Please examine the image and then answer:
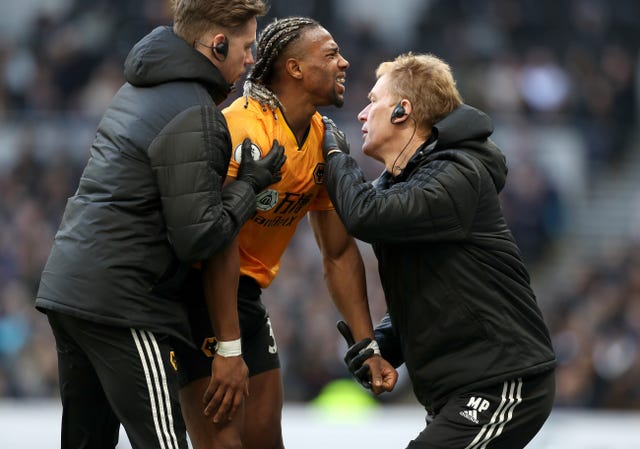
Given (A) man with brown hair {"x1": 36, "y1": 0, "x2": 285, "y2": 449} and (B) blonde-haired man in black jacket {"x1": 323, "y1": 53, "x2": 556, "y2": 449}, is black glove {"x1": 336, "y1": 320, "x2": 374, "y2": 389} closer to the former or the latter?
(B) blonde-haired man in black jacket {"x1": 323, "y1": 53, "x2": 556, "y2": 449}

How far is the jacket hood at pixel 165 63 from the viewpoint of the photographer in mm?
4406

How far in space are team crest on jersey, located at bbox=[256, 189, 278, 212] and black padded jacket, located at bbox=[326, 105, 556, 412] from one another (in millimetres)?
245

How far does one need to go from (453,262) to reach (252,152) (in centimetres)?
87

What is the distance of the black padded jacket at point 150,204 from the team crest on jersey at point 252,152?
21 centimetres

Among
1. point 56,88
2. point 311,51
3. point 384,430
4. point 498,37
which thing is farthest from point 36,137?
point 311,51

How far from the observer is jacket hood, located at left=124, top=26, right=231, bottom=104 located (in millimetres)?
4406

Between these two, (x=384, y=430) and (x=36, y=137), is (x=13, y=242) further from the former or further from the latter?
(x=384, y=430)

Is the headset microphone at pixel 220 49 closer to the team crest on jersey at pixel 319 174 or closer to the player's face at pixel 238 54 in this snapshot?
the player's face at pixel 238 54

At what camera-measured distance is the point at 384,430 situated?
7.15m

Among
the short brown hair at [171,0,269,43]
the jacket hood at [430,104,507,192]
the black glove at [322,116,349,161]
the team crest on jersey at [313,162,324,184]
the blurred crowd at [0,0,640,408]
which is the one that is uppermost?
the short brown hair at [171,0,269,43]

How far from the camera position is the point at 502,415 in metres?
4.55

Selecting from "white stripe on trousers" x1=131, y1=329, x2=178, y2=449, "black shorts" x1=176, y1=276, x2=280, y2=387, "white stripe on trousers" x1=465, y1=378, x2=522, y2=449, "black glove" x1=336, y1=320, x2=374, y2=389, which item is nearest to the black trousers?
"white stripe on trousers" x1=131, y1=329, x2=178, y2=449

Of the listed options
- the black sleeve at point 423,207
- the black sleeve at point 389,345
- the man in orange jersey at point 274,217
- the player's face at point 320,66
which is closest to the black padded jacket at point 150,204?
the man in orange jersey at point 274,217

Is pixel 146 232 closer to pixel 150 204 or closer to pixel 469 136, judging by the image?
pixel 150 204
